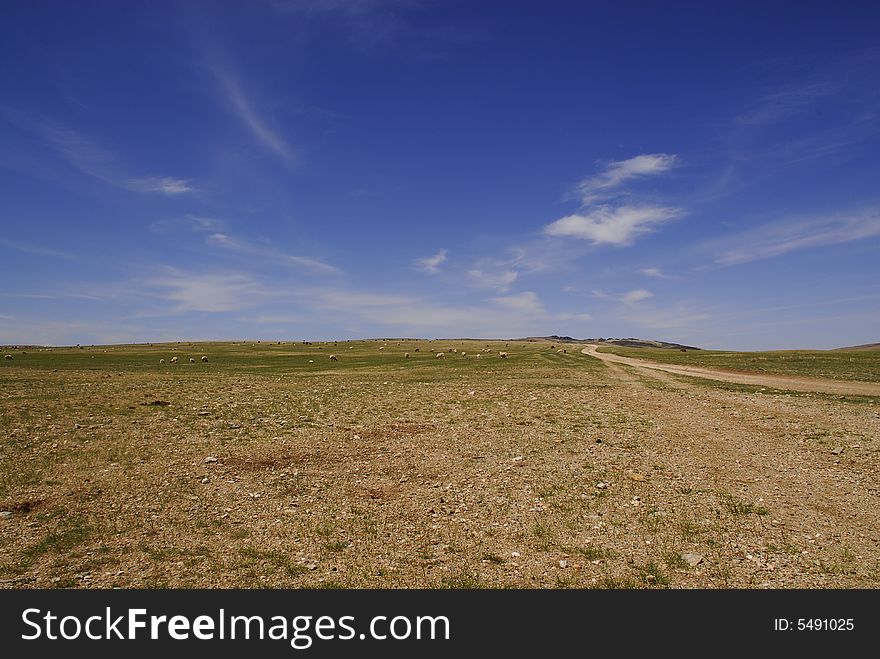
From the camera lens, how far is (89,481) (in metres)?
12.7

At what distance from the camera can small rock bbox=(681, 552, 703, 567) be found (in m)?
8.08

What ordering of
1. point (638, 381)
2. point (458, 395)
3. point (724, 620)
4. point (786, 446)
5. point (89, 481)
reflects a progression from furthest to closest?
1. point (638, 381)
2. point (458, 395)
3. point (786, 446)
4. point (89, 481)
5. point (724, 620)

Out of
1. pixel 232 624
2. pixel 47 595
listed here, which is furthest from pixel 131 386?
pixel 232 624

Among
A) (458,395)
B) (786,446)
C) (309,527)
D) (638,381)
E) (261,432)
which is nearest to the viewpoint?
(309,527)

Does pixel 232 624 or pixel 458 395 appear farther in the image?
pixel 458 395

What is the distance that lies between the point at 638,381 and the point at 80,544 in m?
42.1

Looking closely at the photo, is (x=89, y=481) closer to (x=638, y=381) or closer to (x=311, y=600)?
(x=311, y=600)

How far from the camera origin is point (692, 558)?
827 cm

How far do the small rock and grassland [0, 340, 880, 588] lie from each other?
0.04 m

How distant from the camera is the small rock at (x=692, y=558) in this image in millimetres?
8078

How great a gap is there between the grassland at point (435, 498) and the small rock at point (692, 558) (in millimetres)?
36

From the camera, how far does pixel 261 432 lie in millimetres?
19328

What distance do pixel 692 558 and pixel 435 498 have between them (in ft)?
19.9

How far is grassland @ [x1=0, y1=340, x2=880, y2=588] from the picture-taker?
8031mm
